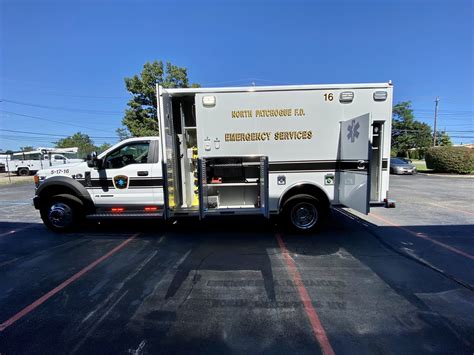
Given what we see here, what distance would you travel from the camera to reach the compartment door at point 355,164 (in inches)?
189

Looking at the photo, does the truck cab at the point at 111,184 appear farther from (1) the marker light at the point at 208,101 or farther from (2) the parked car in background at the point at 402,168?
(2) the parked car in background at the point at 402,168

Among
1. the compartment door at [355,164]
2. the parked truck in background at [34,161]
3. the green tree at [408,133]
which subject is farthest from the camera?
the green tree at [408,133]

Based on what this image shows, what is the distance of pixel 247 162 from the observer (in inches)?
229

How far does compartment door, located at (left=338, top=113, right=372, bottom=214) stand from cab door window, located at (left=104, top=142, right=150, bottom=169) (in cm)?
423

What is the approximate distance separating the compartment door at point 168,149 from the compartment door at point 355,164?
11.7ft

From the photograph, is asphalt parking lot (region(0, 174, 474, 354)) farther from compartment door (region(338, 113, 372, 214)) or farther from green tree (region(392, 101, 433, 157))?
green tree (region(392, 101, 433, 157))

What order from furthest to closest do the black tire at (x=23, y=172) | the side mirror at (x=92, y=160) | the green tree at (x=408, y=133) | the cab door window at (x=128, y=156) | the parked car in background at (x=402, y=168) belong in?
1. the green tree at (x=408, y=133)
2. the black tire at (x=23, y=172)
3. the parked car in background at (x=402, y=168)
4. the cab door window at (x=128, y=156)
5. the side mirror at (x=92, y=160)

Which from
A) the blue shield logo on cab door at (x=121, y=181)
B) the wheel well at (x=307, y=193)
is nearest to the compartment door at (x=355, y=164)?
the wheel well at (x=307, y=193)

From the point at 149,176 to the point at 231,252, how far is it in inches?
96.3

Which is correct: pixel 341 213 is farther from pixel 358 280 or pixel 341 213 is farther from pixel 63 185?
pixel 63 185

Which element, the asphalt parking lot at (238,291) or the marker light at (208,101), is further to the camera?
the marker light at (208,101)

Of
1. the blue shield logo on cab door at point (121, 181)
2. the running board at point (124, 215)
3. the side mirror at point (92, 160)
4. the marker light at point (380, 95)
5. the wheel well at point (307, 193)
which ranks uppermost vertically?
the marker light at point (380, 95)

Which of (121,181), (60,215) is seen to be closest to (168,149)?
(121,181)

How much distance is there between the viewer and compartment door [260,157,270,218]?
551 centimetres
